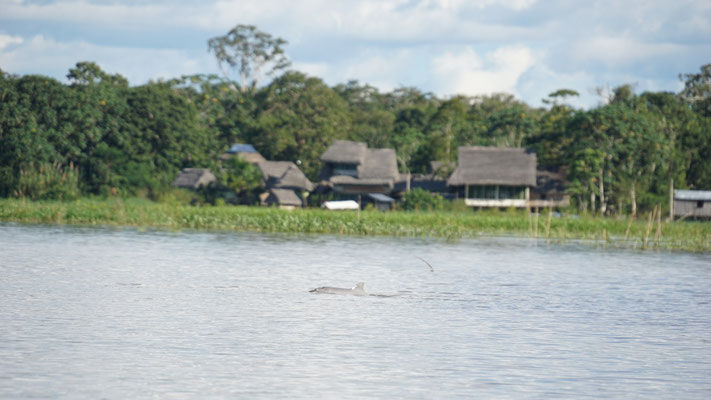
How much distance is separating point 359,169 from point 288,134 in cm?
765

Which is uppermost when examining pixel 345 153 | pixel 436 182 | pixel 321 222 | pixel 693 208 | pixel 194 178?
pixel 345 153

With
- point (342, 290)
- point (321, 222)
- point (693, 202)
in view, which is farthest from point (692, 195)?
point (342, 290)

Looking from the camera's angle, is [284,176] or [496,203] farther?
[284,176]

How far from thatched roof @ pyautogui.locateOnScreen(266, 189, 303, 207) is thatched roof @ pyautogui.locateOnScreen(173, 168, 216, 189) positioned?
4.21m

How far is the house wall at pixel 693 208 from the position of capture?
178ft

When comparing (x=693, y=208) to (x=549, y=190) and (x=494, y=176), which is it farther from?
(x=494, y=176)

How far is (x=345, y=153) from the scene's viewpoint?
212ft

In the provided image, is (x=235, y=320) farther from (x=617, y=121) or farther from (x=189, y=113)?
(x=189, y=113)

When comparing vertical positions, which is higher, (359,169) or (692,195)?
(359,169)

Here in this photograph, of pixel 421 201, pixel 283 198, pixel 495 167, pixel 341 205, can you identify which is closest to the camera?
pixel 421 201

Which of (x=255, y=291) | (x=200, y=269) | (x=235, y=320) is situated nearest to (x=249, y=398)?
(x=235, y=320)

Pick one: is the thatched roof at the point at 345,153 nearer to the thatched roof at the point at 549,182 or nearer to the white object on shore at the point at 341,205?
the white object on shore at the point at 341,205

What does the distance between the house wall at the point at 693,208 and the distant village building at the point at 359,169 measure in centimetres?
1964

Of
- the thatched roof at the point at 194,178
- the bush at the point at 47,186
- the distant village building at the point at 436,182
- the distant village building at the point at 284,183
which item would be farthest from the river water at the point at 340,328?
the distant village building at the point at 436,182
